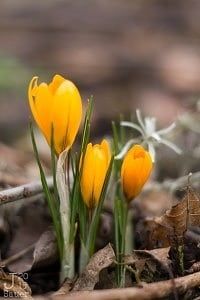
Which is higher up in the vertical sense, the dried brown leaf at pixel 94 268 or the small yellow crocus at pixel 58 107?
the small yellow crocus at pixel 58 107

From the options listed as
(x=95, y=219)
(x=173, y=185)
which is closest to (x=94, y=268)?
(x=95, y=219)

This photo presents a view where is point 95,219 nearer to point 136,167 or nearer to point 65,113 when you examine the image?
point 136,167

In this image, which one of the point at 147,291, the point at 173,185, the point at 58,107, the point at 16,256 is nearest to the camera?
the point at 147,291

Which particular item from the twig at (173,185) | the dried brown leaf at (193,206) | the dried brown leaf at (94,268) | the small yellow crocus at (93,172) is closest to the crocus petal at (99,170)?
the small yellow crocus at (93,172)

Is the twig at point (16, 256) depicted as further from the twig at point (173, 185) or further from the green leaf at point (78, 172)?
the twig at point (173, 185)

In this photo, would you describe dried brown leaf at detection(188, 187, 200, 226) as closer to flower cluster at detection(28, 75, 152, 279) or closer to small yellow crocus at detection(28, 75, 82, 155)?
flower cluster at detection(28, 75, 152, 279)

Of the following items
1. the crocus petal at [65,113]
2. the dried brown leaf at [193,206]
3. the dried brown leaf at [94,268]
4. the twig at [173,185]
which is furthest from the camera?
the twig at [173,185]

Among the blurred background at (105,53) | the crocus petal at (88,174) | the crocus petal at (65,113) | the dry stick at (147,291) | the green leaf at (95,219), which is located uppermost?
the blurred background at (105,53)

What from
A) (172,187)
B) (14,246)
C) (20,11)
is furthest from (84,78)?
(14,246)
